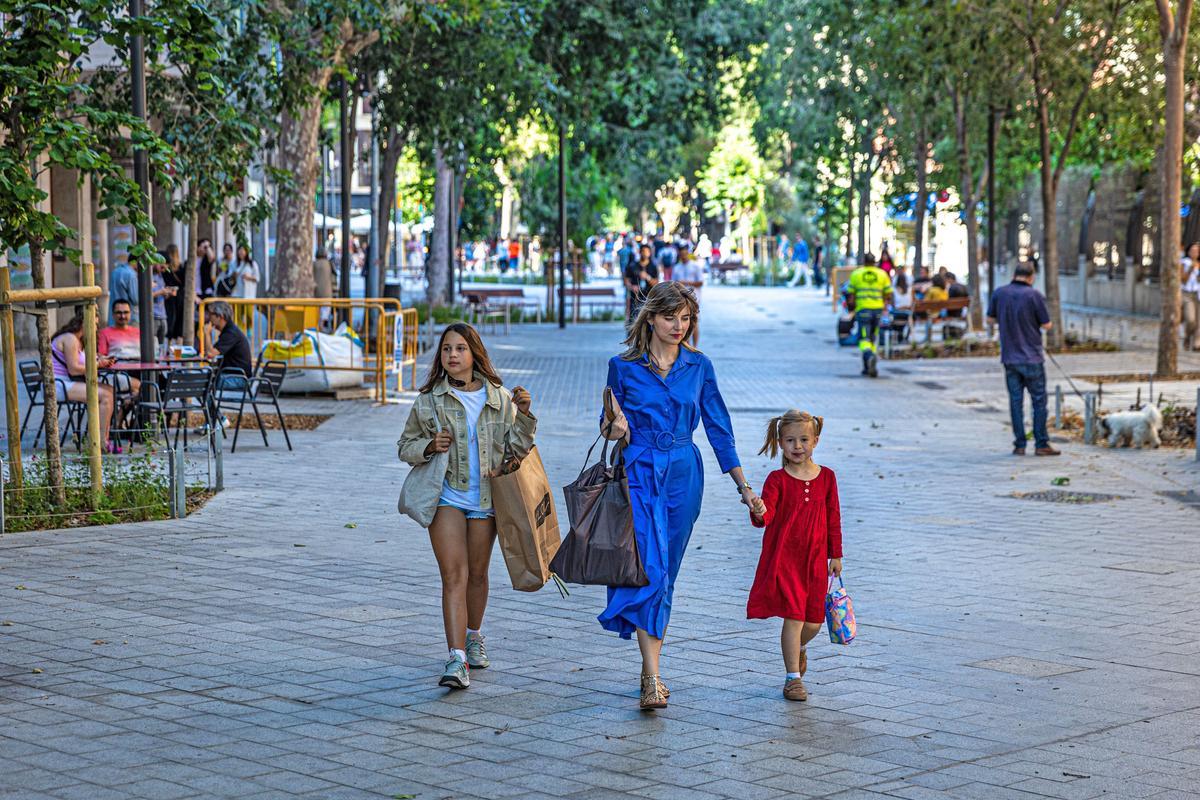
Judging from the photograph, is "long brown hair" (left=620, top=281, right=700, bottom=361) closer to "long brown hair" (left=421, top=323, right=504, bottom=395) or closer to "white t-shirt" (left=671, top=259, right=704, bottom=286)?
"long brown hair" (left=421, top=323, right=504, bottom=395)

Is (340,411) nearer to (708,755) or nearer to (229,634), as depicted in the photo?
(229,634)

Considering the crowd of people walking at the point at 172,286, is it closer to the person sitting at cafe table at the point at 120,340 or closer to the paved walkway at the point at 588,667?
the person sitting at cafe table at the point at 120,340

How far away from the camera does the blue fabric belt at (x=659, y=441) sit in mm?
6562

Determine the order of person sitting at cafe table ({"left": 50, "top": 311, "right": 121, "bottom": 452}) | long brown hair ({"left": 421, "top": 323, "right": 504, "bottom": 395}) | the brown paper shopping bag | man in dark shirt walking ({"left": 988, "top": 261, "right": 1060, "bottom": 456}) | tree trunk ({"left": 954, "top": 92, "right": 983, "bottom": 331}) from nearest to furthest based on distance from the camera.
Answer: the brown paper shopping bag
long brown hair ({"left": 421, "top": 323, "right": 504, "bottom": 395})
person sitting at cafe table ({"left": 50, "top": 311, "right": 121, "bottom": 452})
man in dark shirt walking ({"left": 988, "top": 261, "right": 1060, "bottom": 456})
tree trunk ({"left": 954, "top": 92, "right": 983, "bottom": 331})

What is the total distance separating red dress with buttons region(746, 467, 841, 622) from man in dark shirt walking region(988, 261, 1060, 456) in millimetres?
8740

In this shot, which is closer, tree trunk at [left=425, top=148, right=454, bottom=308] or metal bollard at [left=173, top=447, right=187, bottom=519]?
metal bollard at [left=173, top=447, right=187, bottom=519]

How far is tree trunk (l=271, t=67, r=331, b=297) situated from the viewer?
76.7ft

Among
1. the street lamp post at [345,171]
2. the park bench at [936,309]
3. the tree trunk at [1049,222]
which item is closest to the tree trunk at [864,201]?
the park bench at [936,309]

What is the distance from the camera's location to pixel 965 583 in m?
9.30

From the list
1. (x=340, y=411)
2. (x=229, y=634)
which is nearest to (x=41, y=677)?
(x=229, y=634)

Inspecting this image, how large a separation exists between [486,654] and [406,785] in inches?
73.9

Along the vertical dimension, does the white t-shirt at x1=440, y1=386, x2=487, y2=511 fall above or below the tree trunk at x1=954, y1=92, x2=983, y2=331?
below

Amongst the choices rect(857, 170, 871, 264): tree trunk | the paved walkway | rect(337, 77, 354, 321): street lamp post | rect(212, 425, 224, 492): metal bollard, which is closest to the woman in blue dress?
the paved walkway

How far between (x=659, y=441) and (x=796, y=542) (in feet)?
2.20
